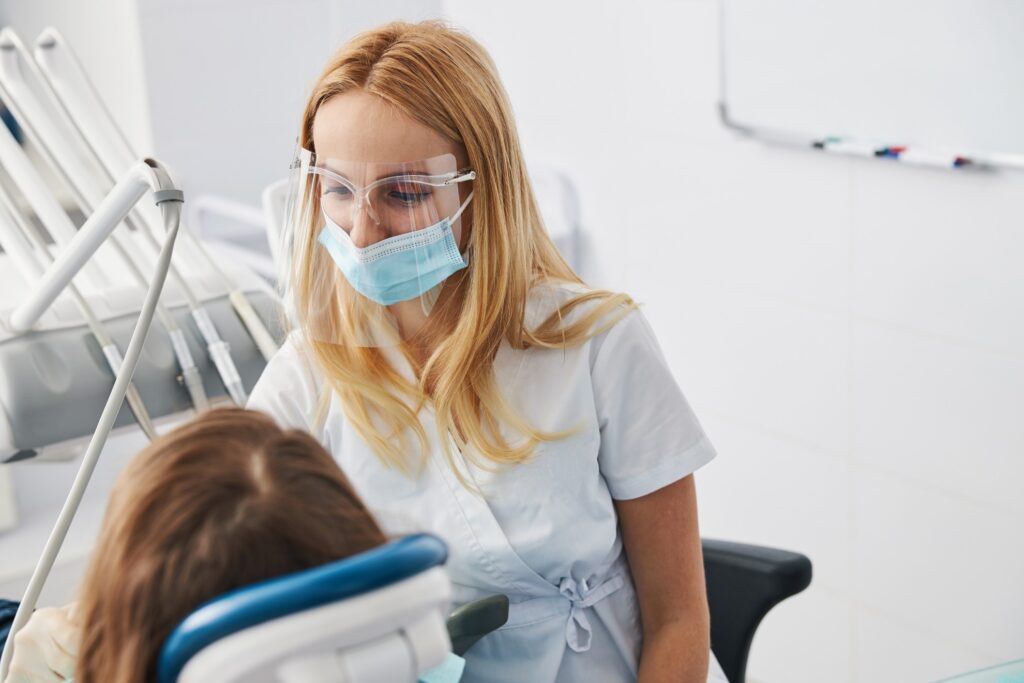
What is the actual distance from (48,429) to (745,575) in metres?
0.84

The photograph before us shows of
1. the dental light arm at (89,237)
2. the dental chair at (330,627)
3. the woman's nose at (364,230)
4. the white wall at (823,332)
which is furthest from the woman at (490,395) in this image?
the white wall at (823,332)

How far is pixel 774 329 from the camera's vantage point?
2.28 m

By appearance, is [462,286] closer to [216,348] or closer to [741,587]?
[216,348]

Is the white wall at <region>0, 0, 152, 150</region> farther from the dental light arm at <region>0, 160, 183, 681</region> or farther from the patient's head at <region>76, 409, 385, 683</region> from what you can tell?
the patient's head at <region>76, 409, 385, 683</region>

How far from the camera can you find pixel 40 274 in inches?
58.4

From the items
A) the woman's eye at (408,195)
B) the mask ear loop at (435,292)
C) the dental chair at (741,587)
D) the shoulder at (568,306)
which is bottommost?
the dental chair at (741,587)

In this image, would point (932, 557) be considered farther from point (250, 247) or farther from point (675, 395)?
point (250, 247)

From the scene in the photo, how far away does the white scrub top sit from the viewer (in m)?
1.29

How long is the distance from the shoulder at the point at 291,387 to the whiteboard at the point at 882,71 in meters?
1.11

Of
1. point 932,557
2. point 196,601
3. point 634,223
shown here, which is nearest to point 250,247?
point 634,223

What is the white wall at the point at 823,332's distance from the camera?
1.94m

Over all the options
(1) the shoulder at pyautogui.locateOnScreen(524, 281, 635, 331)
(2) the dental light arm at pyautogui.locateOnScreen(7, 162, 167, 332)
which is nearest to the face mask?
(1) the shoulder at pyautogui.locateOnScreen(524, 281, 635, 331)

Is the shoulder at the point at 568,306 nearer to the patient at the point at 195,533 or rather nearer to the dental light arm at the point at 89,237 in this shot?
the dental light arm at the point at 89,237

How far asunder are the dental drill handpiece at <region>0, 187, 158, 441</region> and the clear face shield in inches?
8.5
